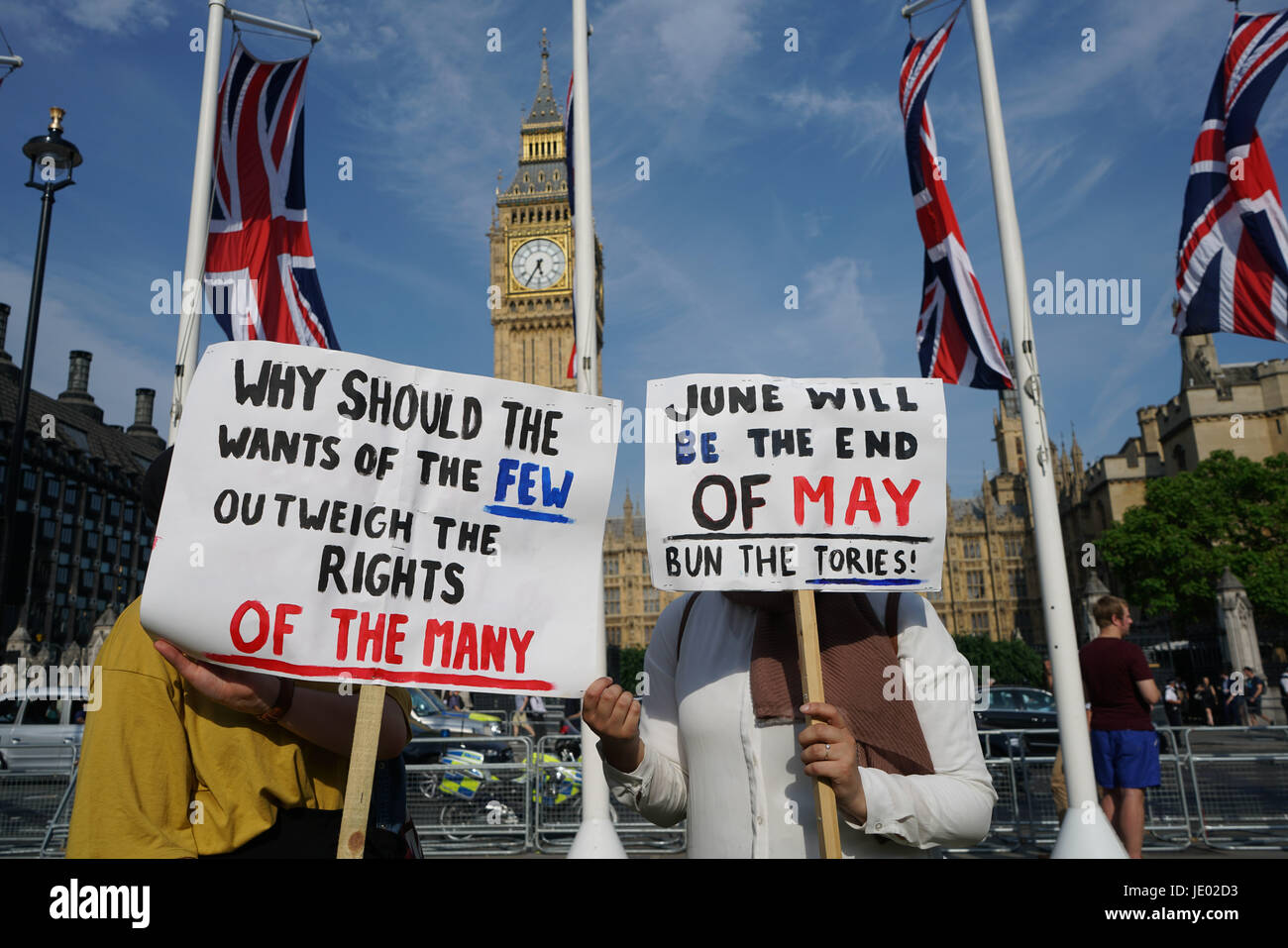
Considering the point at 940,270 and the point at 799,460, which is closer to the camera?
the point at 799,460

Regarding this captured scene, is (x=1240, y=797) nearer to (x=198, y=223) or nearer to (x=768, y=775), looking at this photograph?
(x=768, y=775)

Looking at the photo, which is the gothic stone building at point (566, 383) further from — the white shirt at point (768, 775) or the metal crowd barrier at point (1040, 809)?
the white shirt at point (768, 775)

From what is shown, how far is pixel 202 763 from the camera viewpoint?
5.73ft

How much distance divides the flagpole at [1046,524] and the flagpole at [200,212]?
5.43 m

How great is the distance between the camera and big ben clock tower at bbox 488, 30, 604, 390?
60156 millimetres

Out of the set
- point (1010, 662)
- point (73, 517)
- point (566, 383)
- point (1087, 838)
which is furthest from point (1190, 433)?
point (73, 517)

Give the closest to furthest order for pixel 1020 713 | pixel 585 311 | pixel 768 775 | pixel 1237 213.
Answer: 1. pixel 768 775
2. pixel 585 311
3. pixel 1237 213
4. pixel 1020 713

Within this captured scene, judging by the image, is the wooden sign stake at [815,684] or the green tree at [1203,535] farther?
the green tree at [1203,535]

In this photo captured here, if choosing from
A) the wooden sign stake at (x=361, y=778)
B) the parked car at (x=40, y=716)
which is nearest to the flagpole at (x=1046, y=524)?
the wooden sign stake at (x=361, y=778)

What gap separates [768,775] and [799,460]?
2.83ft

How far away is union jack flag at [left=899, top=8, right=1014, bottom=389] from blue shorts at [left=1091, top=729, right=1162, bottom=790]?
106 inches

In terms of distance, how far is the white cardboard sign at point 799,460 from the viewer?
2350 mm
